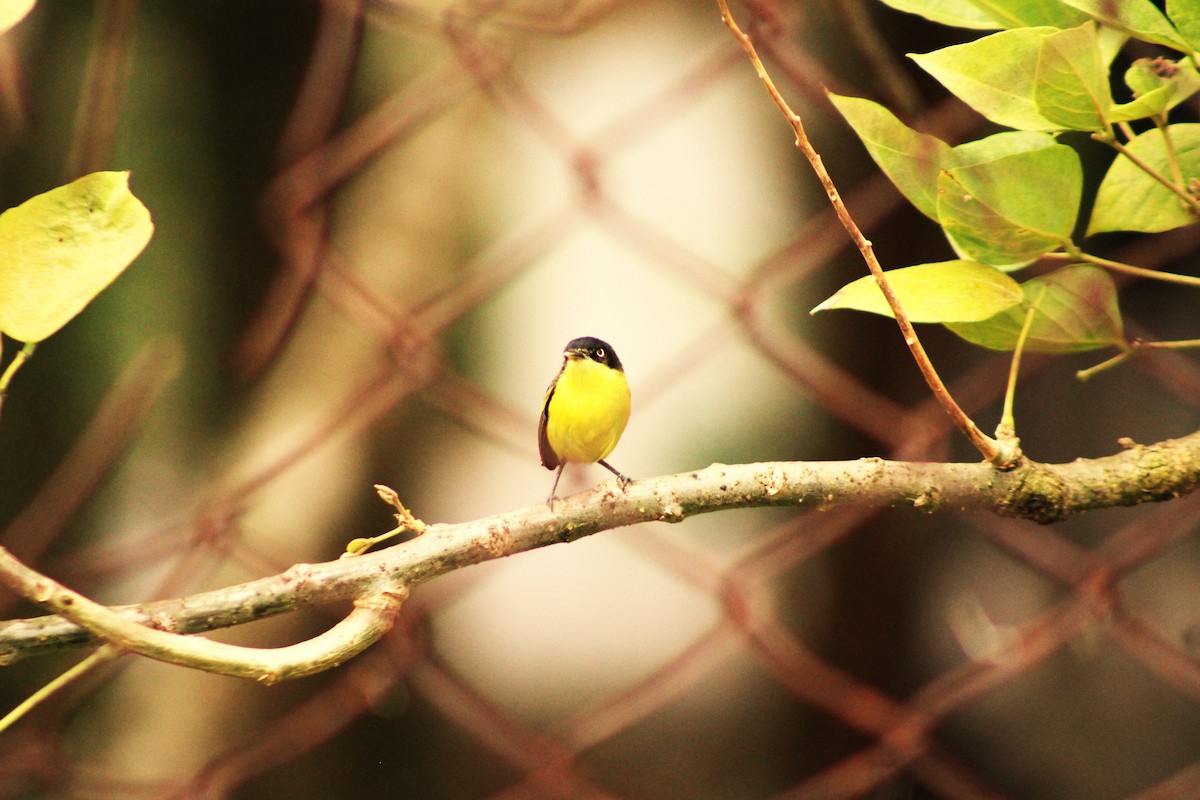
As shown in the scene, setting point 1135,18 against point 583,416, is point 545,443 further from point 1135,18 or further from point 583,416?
point 1135,18

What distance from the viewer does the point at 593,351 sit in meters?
0.66

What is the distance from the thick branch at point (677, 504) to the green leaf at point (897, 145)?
0.32ft

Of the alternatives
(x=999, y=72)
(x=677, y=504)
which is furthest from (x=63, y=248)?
(x=999, y=72)

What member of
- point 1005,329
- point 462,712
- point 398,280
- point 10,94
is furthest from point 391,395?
point 1005,329

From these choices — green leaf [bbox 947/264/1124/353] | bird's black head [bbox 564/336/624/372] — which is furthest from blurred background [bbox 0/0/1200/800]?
green leaf [bbox 947/264/1124/353]

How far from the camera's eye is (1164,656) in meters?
0.76

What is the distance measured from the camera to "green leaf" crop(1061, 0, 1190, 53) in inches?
13.1

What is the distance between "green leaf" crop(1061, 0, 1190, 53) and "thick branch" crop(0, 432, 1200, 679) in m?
0.14

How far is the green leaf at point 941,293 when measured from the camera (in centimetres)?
33

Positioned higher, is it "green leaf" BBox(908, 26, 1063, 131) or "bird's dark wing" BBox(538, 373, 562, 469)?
"bird's dark wing" BBox(538, 373, 562, 469)

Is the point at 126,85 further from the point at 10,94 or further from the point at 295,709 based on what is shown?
the point at 295,709

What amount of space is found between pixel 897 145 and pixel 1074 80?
5 centimetres

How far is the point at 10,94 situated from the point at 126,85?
0.09 meters

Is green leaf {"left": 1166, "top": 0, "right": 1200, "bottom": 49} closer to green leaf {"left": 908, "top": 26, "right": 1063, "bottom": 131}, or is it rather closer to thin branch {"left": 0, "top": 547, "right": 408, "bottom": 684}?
green leaf {"left": 908, "top": 26, "right": 1063, "bottom": 131}
